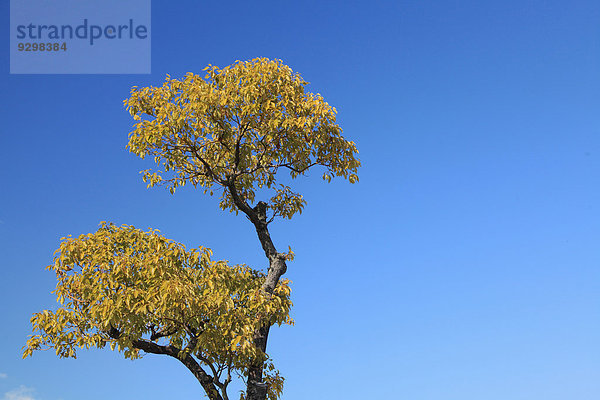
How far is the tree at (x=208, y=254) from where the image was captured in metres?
8.33

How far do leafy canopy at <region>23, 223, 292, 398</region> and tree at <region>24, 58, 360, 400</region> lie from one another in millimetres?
15

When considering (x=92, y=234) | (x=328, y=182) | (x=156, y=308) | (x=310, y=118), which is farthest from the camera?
(x=328, y=182)

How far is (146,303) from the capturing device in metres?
8.12

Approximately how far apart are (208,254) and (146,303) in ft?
3.63

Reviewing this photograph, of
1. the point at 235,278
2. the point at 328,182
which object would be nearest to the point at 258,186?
the point at 328,182

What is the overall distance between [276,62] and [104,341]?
4.93m

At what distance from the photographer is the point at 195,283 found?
8.55m

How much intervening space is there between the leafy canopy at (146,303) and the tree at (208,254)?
0.05 ft

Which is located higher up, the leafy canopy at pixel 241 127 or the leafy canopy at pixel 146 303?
the leafy canopy at pixel 241 127

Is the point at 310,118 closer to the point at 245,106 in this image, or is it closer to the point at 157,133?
the point at 245,106

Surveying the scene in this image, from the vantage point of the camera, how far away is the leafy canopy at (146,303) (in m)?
8.17

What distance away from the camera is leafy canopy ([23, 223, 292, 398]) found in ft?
26.8

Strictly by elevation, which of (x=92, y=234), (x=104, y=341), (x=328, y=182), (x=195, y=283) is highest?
(x=328, y=182)

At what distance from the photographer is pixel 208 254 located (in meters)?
8.69
